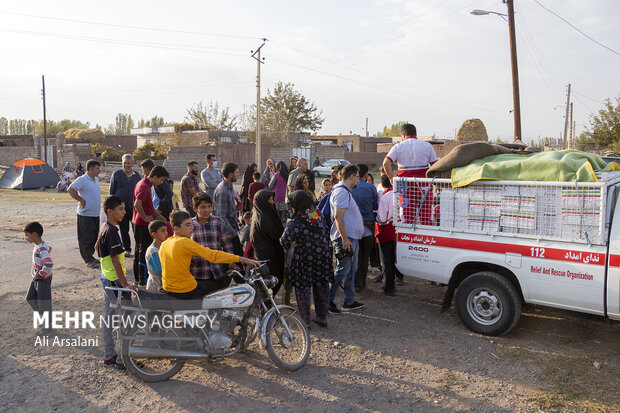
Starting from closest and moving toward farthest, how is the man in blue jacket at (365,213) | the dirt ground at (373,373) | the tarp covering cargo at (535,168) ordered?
1. the dirt ground at (373,373)
2. the tarp covering cargo at (535,168)
3. the man in blue jacket at (365,213)

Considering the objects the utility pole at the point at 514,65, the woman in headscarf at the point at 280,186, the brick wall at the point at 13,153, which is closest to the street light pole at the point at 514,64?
the utility pole at the point at 514,65

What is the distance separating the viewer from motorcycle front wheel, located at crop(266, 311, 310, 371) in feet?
15.0

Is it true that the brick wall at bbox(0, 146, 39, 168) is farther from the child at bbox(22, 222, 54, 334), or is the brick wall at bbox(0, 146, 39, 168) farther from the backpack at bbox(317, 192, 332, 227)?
the backpack at bbox(317, 192, 332, 227)

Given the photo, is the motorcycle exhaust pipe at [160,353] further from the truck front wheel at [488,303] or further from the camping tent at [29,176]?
the camping tent at [29,176]

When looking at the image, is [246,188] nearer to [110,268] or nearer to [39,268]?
[39,268]

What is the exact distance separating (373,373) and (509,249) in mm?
2002

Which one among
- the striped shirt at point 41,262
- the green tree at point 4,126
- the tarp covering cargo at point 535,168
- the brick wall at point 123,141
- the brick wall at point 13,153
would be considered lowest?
the striped shirt at point 41,262

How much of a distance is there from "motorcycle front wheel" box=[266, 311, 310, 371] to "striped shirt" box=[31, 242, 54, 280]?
Result: 251cm

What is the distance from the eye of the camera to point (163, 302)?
176 inches

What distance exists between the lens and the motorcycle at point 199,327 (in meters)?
4.38

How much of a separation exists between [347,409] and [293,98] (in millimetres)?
53074

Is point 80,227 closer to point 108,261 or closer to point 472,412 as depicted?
point 108,261

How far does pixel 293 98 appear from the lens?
5516 cm

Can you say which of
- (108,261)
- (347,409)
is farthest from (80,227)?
(347,409)
